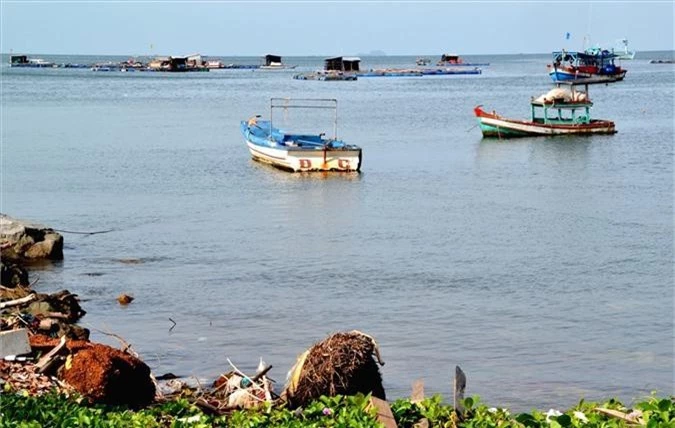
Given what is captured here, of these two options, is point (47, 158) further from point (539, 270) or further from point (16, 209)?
point (539, 270)

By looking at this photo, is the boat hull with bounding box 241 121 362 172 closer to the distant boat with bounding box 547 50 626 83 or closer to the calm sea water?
the calm sea water

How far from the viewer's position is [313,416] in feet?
26.7

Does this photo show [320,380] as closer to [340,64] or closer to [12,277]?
[12,277]

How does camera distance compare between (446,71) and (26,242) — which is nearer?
(26,242)

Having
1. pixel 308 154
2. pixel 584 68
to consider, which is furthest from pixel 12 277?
pixel 584 68

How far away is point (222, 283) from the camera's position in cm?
1806

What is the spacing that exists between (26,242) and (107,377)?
11085 mm

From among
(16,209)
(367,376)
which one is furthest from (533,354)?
(16,209)

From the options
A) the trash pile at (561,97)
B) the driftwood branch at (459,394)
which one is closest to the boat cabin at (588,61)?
the trash pile at (561,97)

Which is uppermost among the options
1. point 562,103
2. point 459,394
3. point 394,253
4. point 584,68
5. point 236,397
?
point 584,68

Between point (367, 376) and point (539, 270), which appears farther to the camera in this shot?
point (539, 270)

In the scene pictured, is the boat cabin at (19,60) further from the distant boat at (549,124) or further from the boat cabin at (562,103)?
the boat cabin at (562,103)

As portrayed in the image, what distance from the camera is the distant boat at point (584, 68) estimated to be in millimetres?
Result: 94375

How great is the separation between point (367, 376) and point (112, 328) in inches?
246
